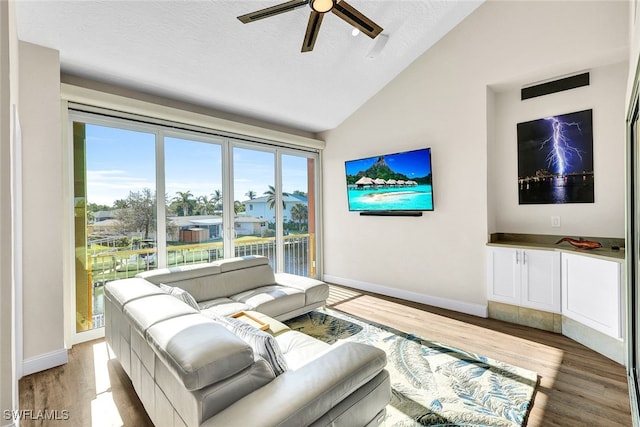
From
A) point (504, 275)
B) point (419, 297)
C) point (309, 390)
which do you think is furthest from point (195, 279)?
point (504, 275)

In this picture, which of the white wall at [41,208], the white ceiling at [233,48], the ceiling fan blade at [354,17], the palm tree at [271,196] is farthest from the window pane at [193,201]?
the ceiling fan blade at [354,17]

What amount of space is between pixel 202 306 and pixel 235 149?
2.27m

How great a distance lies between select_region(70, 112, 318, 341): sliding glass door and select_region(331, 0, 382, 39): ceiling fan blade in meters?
2.41

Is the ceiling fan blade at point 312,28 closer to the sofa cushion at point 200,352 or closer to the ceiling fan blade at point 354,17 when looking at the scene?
the ceiling fan blade at point 354,17

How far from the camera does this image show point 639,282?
196cm

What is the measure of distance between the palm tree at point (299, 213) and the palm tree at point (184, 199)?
1.72 metres

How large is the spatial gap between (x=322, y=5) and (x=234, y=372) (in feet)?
7.45

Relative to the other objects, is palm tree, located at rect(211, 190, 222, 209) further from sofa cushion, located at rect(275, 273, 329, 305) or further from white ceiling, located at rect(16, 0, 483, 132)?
sofa cushion, located at rect(275, 273, 329, 305)

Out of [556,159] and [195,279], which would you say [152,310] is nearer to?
[195,279]

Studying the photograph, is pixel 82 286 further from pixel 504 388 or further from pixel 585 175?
pixel 585 175

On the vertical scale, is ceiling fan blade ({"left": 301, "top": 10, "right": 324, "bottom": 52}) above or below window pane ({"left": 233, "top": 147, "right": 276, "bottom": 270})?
above

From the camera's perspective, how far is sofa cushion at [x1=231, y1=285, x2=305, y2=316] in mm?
2969

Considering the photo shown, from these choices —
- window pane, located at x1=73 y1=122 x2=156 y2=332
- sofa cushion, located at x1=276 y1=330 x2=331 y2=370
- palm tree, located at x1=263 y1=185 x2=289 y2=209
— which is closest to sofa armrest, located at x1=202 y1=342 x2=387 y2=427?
sofa cushion, located at x1=276 y1=330 x2=331 y2=370

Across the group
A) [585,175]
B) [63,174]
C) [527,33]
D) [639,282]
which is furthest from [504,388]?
[63,174]
